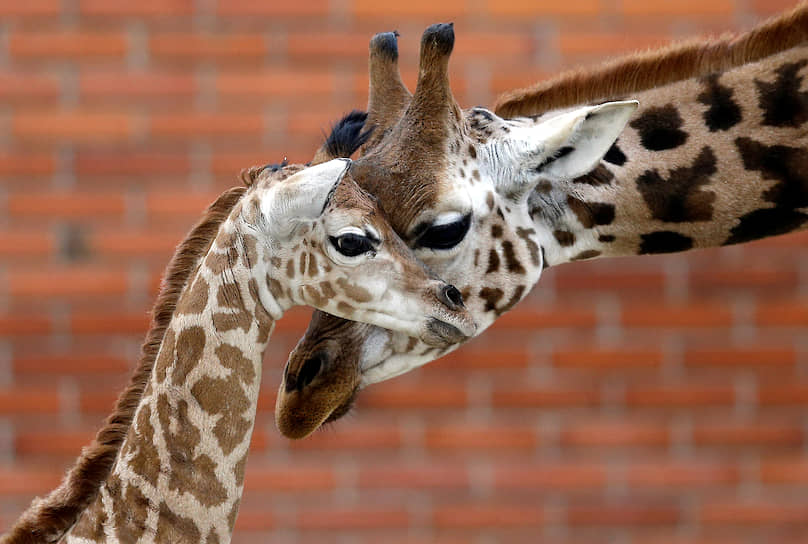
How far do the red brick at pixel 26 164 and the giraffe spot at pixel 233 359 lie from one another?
94.3 inches

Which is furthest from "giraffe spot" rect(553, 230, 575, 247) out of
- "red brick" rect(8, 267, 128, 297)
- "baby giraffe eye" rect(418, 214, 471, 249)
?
"red brick" rect(8, 267, 128, 297)

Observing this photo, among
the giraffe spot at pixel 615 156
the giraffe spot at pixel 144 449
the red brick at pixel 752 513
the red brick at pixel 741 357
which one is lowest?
the red brick at pixel 752 513

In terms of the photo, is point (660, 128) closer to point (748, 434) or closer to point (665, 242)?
point (665, 242)

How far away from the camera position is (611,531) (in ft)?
13.5

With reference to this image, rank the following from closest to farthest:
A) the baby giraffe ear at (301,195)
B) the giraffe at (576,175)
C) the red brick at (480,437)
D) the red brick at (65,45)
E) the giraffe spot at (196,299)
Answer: the baby giraffe ear at (301,195) → the giraffe spot at (196,299) → the giraffe at (576,175) → the red brick at (65,45) → the red brick at (480,437)


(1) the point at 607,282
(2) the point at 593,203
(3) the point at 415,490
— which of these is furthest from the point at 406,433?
(2) the point at 593,203

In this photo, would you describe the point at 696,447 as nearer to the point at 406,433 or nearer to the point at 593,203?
the point at 406,433

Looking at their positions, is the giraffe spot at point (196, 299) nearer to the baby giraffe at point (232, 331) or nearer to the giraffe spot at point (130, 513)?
the baby giraffe at point (232, 331)

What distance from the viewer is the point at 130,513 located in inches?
73.0

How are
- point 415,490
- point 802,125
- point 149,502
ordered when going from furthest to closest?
point 415,490 < point 802,125 < point 149,502

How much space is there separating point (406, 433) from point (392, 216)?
2.22 m

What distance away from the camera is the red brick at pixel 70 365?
3.99 metres

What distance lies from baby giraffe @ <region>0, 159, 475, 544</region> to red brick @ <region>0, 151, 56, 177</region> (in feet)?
7.57

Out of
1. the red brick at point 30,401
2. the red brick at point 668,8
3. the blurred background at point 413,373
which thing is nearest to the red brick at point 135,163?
the blurred background at point 413,373
